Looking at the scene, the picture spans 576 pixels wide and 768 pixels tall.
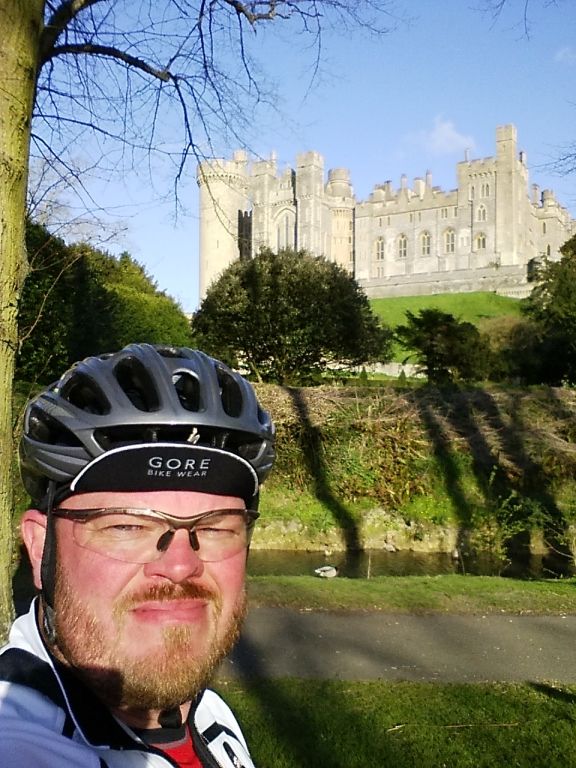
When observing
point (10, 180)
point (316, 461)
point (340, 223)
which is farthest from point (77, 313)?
point (340, 223)

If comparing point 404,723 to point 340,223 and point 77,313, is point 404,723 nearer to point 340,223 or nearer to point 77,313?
point 77,313

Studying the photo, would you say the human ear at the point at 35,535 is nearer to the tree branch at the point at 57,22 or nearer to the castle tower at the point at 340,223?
the tree branch at the point at 57,22

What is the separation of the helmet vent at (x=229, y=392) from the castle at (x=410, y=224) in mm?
62375

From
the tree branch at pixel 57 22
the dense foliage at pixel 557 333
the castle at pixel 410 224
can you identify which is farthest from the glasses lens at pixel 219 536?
the castle at pixel 410 224

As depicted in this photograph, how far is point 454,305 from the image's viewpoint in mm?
53875

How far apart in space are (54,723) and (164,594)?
0.31 metres

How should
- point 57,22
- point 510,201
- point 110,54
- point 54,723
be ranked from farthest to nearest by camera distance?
point 510,201
point 110,54
point 57,22
point 54,723

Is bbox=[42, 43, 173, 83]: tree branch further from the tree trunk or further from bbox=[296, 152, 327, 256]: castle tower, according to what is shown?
bbox=[296, 152, 327, 256]: castle tower

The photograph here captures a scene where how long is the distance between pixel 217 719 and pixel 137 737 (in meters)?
0.33

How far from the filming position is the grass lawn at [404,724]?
3.89 m

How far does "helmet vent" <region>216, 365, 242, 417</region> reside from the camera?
1737 mm

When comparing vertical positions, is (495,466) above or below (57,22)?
below

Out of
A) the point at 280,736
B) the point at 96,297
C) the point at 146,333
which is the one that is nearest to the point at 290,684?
the point at 280,736

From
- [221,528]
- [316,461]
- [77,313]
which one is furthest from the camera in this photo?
[77,313]
